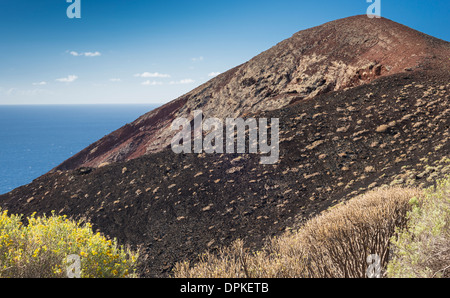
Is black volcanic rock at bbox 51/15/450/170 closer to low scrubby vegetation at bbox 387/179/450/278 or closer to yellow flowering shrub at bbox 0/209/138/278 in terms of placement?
yellow flowering shrub at bbox 0/209/138/278

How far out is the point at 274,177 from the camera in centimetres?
1145

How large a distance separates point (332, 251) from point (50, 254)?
415cm

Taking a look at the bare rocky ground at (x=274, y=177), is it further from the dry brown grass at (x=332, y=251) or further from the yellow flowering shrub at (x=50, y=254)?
the yellow flowering shrub at (x=50, y=254)

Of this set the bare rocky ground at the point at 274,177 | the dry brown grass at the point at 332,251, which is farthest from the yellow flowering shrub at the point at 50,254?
the bare rocky ground at the point at 274,177

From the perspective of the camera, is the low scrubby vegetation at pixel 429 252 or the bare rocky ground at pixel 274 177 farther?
the bare rocky ground at pixel 274 177

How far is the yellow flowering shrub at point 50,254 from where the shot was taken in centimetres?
376

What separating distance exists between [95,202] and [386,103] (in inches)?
579

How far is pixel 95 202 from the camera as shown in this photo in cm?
1317

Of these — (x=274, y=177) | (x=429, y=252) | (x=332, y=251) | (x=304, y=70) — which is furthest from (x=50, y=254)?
(x=304, y=70)

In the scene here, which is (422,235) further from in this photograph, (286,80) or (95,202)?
(286,80)

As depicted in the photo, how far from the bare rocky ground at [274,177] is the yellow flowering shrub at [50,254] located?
171 inches

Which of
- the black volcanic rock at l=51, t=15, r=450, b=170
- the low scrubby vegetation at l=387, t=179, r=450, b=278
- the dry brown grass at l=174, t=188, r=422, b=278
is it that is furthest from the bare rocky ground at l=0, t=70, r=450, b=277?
the low scrubby vegetation at l=387, t=179, r=450, b=278

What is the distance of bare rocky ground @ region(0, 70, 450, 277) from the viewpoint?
9094 millimetres

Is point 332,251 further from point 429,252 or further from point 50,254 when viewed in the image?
point 50,254
